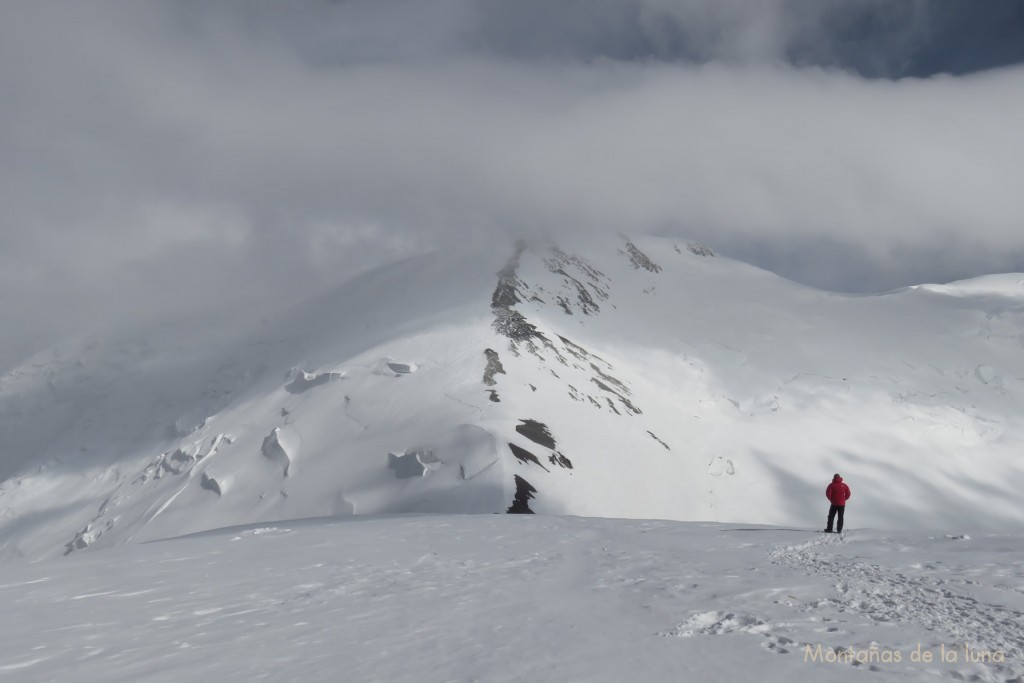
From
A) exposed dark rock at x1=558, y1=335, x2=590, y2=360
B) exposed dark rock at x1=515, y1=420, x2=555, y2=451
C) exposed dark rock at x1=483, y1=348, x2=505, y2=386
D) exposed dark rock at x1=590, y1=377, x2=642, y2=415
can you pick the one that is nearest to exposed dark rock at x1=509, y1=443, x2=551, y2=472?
exposed dark rock at x1=515, y1=420, x2=555, y2=451

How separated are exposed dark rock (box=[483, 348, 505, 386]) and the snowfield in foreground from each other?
36.7 m

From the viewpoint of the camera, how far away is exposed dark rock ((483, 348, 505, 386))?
174 ft

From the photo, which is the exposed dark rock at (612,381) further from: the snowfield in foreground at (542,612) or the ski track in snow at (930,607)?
the ski track in snow at (930,607)

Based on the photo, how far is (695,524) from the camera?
63.9ft

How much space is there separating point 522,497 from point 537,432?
34.9ft

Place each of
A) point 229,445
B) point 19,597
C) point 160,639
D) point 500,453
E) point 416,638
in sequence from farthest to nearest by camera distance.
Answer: point 229,445, point 500,453, point 19,597, point 160,639, point 416,638

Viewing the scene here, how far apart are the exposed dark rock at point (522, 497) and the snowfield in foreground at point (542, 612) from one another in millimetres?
17720

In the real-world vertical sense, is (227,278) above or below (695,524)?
above

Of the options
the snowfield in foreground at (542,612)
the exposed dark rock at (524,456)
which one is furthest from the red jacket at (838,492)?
the exposed dark rock at (524,456)

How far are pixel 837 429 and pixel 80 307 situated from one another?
16842 cm

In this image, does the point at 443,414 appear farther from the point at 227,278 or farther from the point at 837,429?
the point at 227,278

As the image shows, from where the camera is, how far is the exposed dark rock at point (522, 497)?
33750mm

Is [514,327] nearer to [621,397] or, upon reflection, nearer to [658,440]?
[621,397]

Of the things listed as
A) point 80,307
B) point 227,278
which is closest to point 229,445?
point 227,278
